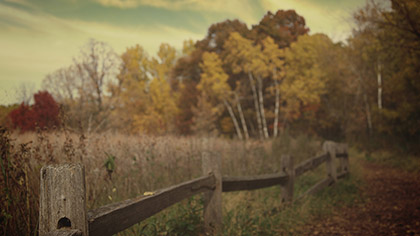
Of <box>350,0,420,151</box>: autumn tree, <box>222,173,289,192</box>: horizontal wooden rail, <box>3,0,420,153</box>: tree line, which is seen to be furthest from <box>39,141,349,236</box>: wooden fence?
<box>3,0,420,153</box>: tree line

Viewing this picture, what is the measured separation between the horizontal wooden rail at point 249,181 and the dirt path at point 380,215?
37.6 inches

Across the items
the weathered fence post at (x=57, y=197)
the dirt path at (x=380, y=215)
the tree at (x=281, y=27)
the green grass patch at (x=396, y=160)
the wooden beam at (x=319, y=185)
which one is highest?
the tree at (x=281, y=27)

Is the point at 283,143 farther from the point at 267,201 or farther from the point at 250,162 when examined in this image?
the point at 267,201

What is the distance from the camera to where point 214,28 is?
97.0ft

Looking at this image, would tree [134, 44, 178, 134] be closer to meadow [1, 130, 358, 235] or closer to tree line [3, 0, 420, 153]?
tree line [3, 0, 420, 153]

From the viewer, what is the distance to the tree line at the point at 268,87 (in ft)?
52.7

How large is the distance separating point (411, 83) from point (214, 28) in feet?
61.2

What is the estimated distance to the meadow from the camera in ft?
9.18

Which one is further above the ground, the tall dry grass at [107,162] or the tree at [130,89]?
the tree at [130,89]

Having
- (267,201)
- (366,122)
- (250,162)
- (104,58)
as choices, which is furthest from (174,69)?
(267,201)

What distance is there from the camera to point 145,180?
5570 mm

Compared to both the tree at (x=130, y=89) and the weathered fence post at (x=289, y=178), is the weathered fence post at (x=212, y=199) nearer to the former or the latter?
the weathered fence post at (x=289, y=178)

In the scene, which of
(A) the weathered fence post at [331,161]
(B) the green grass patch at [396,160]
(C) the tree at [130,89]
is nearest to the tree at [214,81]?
(C) the tree at [130,89]

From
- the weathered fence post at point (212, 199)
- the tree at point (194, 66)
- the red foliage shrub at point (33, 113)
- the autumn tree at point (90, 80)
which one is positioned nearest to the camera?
the weathered fence post at point (212, 199)
